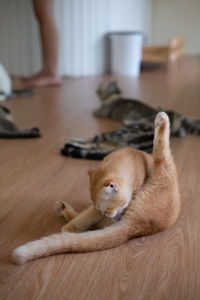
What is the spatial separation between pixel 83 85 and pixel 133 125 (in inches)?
73.6

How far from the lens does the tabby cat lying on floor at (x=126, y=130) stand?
166cm

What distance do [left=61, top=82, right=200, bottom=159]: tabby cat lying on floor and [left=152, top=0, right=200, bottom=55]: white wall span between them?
5.60 metres

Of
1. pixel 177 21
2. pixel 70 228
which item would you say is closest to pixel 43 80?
pixel 70 228

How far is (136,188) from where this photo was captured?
98 cm

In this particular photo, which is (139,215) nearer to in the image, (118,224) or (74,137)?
(118,224)

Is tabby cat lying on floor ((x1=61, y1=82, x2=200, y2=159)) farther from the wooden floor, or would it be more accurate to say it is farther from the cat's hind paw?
the cat's hind paw

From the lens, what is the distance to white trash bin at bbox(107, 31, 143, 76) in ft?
14.2

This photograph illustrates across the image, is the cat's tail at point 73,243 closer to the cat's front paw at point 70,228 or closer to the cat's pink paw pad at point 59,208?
the cat's front paw at point 70,228

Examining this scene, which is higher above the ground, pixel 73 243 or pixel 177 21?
pixel 177 21

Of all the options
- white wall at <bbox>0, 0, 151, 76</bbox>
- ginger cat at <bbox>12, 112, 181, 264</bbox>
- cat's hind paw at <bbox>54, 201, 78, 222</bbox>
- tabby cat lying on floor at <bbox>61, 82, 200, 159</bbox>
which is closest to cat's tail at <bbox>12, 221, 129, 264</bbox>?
ginger cat at <bbox>12, 112, 181, 264</bbox>

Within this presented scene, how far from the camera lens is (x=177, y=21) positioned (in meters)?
7.45

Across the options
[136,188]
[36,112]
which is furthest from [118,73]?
[136,188]

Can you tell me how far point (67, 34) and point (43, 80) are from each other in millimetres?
1111

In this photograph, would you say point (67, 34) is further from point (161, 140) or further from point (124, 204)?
point (124, 204)
